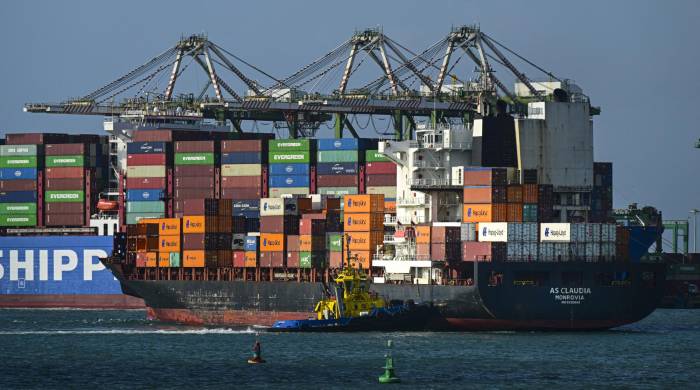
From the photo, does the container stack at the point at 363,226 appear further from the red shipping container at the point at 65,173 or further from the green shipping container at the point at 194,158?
the red shipping container at the point at 65,173

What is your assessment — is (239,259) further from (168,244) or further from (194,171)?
(194,171)

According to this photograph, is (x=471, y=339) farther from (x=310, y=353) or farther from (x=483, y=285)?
(x=310, y=353)

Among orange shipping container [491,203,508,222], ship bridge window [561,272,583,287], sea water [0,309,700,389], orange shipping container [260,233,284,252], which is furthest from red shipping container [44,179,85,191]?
ship bridge window [561,272,583,287]

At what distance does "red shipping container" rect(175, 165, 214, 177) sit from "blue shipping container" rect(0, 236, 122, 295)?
443 inches

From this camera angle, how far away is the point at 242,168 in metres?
107

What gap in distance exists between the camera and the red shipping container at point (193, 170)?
4250 inches

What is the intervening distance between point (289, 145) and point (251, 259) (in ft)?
42.0

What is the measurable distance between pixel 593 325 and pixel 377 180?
21419 millimetres

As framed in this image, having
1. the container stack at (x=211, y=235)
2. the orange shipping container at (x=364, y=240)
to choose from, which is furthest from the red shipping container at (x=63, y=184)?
the orange shipping container at (x=364, y=240)

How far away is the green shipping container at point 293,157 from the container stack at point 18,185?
67.2ft

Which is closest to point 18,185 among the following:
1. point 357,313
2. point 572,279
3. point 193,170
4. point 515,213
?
point 193,170

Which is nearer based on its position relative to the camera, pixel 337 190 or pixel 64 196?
→ pixel 337 190

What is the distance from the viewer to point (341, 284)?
277 feet

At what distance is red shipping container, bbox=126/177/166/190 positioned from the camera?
110m
